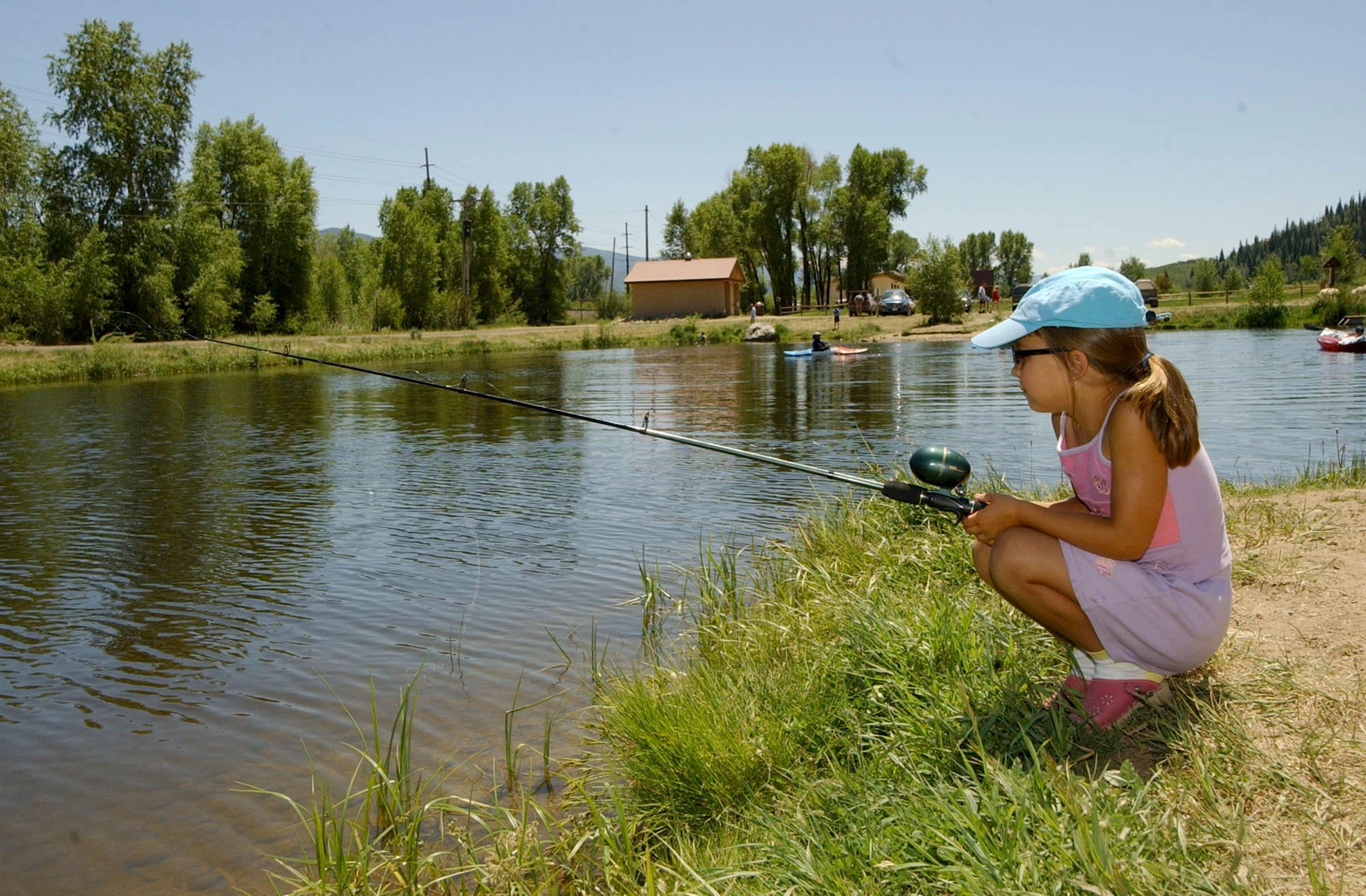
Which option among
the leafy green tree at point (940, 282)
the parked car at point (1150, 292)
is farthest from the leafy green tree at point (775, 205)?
the parked car at point (1150, 292)

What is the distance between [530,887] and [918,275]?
59.5m

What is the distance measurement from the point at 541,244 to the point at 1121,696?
8500cm

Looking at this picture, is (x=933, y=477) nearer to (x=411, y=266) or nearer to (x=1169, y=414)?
(x=1169, y=414)

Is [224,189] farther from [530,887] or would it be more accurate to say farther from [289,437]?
[530,887]

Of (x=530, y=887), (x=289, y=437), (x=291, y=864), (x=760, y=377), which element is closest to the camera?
(x=530, y=887)

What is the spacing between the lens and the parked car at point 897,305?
223 feet

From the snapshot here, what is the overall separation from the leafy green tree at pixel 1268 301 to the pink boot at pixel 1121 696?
58.0 metres

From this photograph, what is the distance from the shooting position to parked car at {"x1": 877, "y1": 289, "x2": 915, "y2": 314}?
67.9 metres

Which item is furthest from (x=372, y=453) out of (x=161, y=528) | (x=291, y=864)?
(x=291, y=864)

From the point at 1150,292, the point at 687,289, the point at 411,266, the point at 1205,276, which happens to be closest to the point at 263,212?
the point at 411,266

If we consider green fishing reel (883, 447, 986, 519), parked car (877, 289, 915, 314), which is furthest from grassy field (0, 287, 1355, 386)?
green fishing reel (883, 447, 986, 519)

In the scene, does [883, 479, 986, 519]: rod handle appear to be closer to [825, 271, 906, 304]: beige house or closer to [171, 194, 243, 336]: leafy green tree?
[171, 194, 243, 336]: leafy green tree

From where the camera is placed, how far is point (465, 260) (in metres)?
66.7

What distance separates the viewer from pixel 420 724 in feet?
17.7
